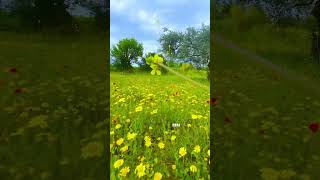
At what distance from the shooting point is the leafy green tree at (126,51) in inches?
476

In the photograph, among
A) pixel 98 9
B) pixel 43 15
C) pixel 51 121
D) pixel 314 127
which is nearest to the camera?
pixel 314 127

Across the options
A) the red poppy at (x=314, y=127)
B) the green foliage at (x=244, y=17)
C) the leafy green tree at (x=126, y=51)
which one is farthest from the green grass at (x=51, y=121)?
the leafy green tree at (x=126, y=51)

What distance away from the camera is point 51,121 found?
2574 millimetres

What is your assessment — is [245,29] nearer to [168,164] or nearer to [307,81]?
[307,81]

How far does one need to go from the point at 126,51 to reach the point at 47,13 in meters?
3.95

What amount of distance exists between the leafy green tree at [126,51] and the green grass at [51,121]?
7.03 metres

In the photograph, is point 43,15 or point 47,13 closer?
point 43,15

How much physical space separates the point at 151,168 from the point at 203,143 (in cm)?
53

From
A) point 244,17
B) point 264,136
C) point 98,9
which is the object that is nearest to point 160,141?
point 264,136

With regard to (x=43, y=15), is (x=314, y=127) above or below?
below

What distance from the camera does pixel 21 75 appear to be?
388cm

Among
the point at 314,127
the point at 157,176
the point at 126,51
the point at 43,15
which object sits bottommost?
the point at 157,176

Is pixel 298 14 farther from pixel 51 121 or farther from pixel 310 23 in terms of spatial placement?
pixel 51 121

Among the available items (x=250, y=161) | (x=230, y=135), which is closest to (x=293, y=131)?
(x=230, y=135)
